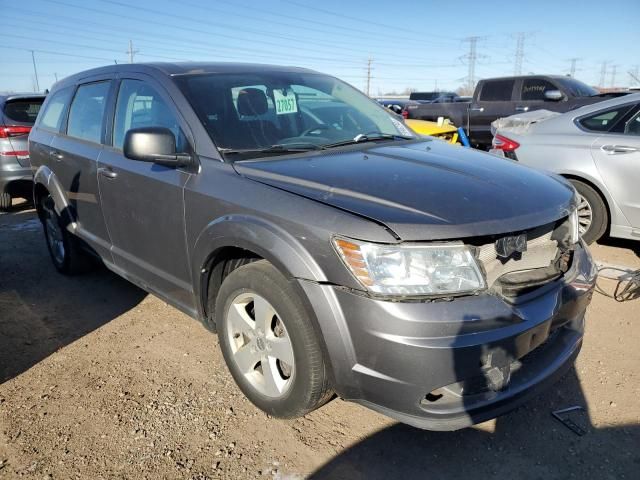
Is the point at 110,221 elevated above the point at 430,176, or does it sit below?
below

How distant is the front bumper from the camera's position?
189 centimetres

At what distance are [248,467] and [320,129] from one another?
1.96 meters

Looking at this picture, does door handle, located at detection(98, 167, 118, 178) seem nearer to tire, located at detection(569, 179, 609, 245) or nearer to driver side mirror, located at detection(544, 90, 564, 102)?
tire, located at detection(569, 179, 609, 245)

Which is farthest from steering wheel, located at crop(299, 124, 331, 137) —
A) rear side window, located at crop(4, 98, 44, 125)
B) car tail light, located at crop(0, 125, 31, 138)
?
rear side window, located at crop(4, 98, 44, 125)

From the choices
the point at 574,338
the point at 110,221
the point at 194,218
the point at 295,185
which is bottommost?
the point at 574,338

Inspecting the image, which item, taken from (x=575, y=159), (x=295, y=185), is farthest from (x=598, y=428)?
(x=575, y=159)

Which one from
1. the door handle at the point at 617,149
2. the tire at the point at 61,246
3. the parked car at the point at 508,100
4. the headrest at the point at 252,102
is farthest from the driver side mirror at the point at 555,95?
the tire at the point at 61,246

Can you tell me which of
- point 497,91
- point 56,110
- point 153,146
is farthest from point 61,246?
point 497,91

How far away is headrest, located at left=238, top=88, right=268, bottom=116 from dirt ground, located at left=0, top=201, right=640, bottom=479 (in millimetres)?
1553

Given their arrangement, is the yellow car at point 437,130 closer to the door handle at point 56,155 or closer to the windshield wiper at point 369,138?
the windshield wiper at point 369,138

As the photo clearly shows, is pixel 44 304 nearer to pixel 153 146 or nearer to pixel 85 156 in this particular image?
pixel 85 156

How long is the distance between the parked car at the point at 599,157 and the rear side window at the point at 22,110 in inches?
260

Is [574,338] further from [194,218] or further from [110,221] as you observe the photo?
[110,221]

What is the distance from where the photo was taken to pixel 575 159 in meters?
4.93
